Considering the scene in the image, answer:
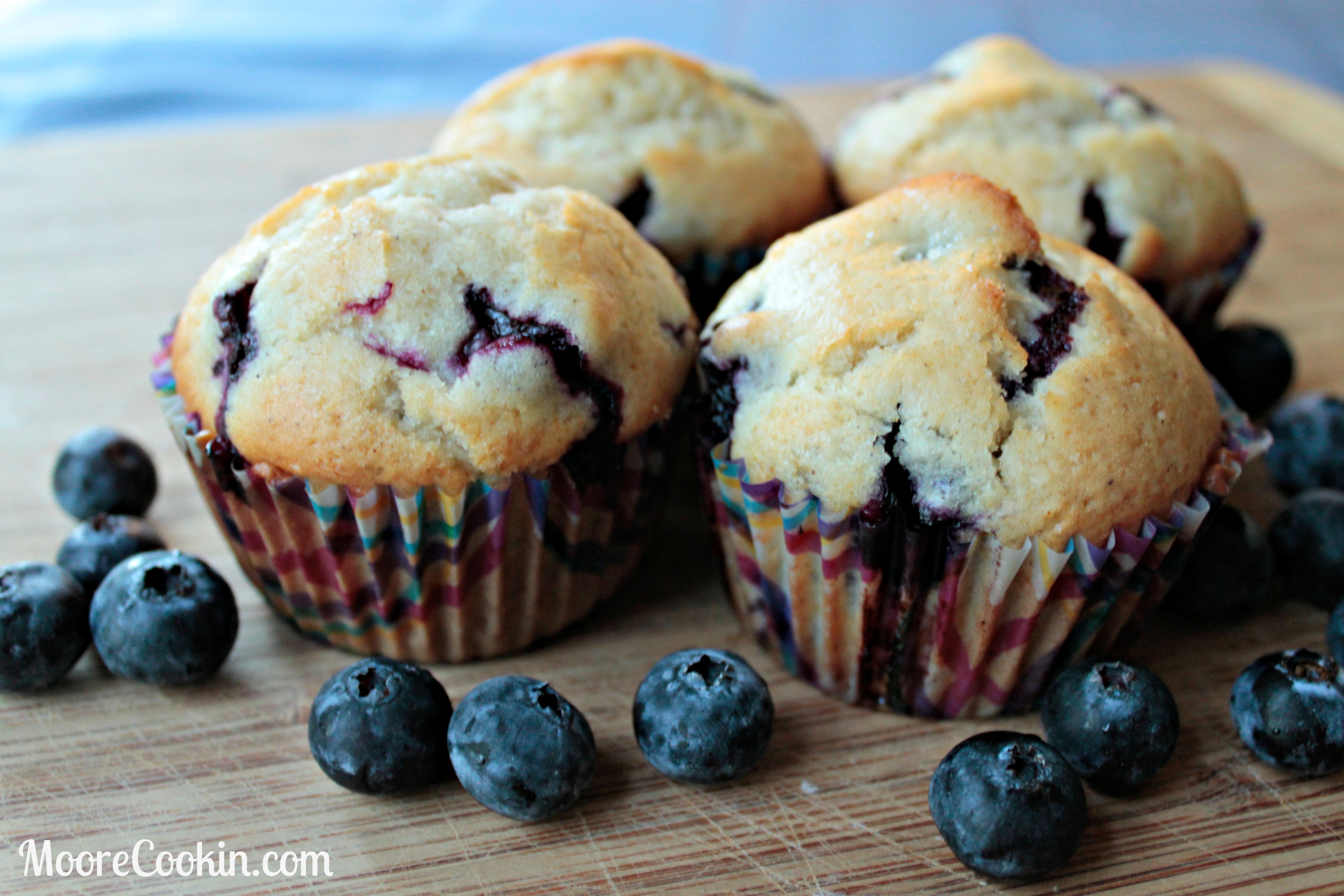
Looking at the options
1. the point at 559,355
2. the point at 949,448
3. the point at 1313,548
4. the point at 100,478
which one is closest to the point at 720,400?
the point at 559,355

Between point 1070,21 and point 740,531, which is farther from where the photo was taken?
point 1070,21

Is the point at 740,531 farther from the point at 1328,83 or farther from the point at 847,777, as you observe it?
the point at 1328,83

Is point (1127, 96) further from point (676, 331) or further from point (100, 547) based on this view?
point (100, 547)

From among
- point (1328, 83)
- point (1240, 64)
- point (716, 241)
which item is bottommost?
point (1328, 83)

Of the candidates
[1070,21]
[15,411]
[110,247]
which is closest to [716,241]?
[15,411]

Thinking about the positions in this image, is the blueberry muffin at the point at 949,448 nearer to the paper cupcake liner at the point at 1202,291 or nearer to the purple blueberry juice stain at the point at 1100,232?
the purple blueberry juice stain at the point at 1100,232

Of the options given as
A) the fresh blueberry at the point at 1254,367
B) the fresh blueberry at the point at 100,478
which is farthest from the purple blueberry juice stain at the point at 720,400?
the fresh blueberry at the point at 1254,367

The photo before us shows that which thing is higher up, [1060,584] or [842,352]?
Result: [842,352]
